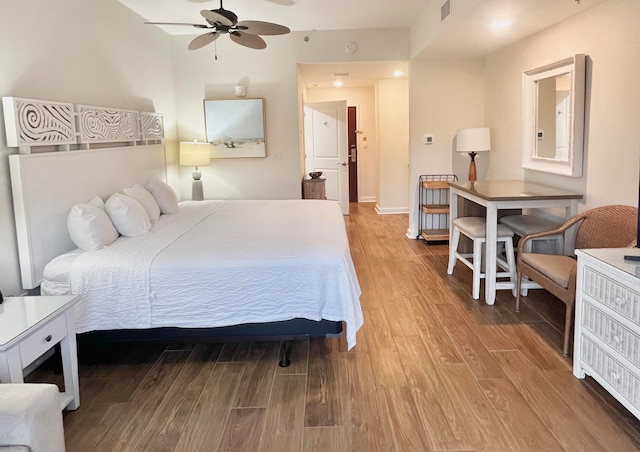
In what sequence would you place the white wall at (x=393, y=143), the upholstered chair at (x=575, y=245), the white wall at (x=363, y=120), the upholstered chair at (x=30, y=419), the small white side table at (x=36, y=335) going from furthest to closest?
the white wall at (x=363, y=120) < the white wall at (x=393, y=143) < the upholstered chair at (x=575, y=245) < the small white side table at (x=36, y=335) < the upholstered chair at (x=30, y=419)

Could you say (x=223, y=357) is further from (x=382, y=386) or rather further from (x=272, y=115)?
(x=272, y=115)

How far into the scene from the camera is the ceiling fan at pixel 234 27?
348cm

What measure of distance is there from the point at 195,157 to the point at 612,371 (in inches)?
184

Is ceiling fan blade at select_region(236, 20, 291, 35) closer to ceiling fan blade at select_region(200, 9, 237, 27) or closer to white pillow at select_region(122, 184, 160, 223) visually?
ceiling fan blade at select_region(200, 9, 237, 27)

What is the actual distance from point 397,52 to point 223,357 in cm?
439

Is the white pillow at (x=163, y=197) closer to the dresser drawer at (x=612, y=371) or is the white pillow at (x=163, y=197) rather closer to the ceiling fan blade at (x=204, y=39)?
the ceiling fan blade at (x=204, y=39)

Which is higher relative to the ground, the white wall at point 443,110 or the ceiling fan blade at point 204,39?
the ceiling fan blade at point 204,39

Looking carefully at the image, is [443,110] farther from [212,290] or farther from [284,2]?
[212,290]

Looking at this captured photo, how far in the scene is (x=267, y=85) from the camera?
6004mm

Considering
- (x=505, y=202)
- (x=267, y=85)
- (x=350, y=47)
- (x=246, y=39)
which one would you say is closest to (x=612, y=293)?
(x=505, y=202)

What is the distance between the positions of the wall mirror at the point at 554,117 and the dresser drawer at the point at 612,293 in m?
1.62

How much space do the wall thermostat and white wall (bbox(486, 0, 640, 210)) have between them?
2063 mm

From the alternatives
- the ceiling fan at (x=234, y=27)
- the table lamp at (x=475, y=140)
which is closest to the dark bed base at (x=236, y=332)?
the ceiling fan at (x=234, y=27)

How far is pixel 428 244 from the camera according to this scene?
6.04 meters
